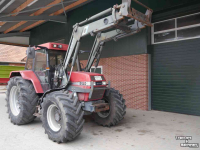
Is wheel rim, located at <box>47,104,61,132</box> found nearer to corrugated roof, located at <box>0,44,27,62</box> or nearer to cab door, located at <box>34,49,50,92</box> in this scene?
cab door, located at <box>34,49,50,92</box>

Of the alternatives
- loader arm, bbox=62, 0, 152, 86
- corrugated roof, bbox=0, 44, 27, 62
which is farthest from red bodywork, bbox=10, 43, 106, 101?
corrugated roof, bbox=0, 44, 27, 62

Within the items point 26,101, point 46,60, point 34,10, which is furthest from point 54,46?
point 34,10

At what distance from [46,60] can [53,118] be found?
1734mm

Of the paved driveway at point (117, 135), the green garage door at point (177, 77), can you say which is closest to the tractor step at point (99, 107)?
the paved driveway at point (117, 135)

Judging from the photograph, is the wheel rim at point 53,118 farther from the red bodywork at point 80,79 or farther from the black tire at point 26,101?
the black tire at point 26,101

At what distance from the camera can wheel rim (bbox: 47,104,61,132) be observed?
172 inches

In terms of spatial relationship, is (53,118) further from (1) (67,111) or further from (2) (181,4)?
(2) (181,4)

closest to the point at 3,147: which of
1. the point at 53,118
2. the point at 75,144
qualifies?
the point at 53,118

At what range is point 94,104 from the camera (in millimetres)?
4602

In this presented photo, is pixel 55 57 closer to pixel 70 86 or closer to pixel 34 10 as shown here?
pixel 70 86

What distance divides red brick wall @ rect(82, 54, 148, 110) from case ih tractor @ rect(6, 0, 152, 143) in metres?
2.76

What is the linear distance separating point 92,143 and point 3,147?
77.8 inches

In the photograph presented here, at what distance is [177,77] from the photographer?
7.16 m

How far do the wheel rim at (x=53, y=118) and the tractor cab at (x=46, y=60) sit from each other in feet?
2.85
